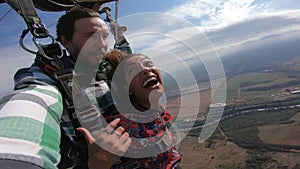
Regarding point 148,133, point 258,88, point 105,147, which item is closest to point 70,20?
point 148,133

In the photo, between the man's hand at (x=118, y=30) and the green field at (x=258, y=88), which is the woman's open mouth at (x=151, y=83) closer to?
the man's hand at (x=118, y=30)

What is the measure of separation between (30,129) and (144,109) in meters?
0.93

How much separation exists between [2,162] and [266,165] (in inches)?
1124

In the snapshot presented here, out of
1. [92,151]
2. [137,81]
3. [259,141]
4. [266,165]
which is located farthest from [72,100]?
Result: [259,141]

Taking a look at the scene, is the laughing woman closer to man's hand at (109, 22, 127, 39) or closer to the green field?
man's hand at (109, 22, 127, 39)

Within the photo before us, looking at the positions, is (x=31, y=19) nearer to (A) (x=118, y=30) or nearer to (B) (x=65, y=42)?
(B) (x=65, y=42)

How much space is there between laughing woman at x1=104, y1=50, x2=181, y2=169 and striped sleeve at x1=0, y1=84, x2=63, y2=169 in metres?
0.60

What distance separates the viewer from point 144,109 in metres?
1.43

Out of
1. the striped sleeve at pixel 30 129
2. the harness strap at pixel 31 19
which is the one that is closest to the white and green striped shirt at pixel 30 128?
the striped sleeve at pixel 30 129

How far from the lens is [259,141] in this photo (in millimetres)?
30250

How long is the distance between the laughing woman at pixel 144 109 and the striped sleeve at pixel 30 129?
1.96ft

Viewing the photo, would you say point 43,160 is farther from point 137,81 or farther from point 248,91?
point 248,91

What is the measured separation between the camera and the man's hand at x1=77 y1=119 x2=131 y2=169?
0.76 meters

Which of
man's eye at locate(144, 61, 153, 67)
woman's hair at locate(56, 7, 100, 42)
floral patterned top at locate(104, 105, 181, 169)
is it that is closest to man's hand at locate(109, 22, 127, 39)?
woman's hair at locate(56, 7, 100, 42)
